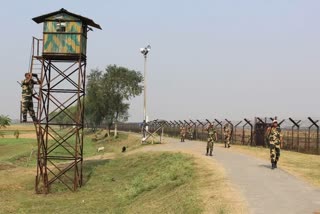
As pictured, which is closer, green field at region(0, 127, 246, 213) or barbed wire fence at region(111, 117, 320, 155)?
green field at region(0, 127, 246, 213)

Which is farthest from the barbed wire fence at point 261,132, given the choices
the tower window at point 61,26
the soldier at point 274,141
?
the tower window at point 61,26

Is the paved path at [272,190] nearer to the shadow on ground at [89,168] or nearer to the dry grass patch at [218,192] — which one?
the dry grass patch at [218,192]

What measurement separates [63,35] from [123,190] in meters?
10.8

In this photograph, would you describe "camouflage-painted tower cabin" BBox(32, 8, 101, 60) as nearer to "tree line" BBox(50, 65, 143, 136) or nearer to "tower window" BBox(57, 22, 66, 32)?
"tower window" BBox(57, 22, 66, 32)

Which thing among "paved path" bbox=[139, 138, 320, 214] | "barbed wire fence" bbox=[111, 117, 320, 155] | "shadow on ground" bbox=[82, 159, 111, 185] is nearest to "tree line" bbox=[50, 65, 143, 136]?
"barbed wire fence" bbox=[111, 117, 320, 155]

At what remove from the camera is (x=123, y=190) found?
77.6ft

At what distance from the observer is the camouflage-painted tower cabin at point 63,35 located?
1089 inches

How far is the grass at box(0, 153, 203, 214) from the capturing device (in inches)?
632

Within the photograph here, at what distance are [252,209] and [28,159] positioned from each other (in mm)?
35972

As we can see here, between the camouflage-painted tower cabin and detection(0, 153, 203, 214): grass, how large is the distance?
320 inches

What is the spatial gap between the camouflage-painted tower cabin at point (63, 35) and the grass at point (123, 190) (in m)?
8.13

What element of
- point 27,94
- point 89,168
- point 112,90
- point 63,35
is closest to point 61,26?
point 63,35

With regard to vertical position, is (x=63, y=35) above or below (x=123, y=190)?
above

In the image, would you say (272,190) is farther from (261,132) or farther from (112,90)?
(112,90)
